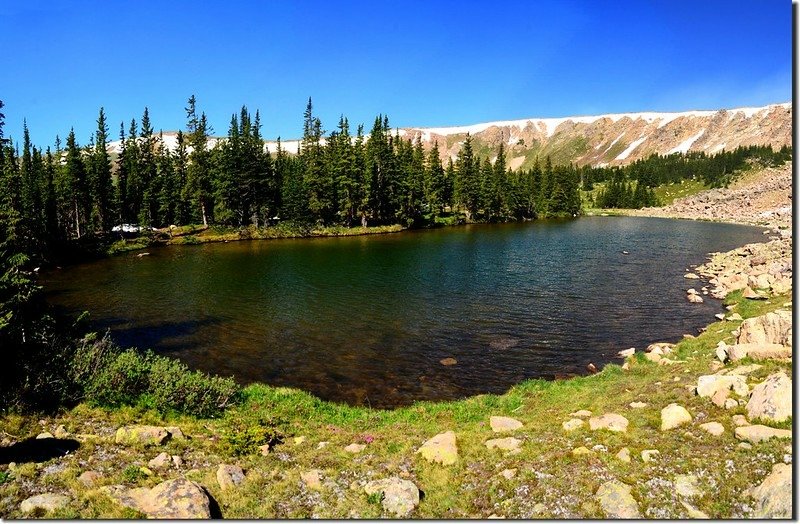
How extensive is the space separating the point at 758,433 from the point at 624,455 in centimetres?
291

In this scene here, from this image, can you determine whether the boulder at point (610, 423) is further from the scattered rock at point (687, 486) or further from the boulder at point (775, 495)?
the boulder at point (775, 495)

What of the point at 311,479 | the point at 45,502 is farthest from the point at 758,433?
the point at 45,502

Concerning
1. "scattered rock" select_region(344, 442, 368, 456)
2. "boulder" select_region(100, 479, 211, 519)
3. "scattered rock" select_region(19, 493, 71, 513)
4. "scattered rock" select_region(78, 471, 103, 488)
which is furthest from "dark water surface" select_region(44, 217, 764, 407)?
"scattered rock" select_region(19, 493, 71, 513)

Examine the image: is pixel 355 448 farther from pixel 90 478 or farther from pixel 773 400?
pixel 773 400

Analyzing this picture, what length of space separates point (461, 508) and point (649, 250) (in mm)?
62721

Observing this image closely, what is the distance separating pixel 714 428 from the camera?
11.0 metres

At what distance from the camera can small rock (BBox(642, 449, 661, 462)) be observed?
1027 cm

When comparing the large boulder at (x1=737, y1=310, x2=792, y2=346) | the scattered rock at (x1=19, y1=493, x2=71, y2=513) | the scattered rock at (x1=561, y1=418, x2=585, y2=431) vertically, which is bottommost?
the scattered rock at (x1=561, y1=418, x2=585, y2=431)

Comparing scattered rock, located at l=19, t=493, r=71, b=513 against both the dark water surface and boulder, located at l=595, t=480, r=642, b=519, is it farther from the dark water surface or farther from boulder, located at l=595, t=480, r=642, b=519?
the dark water surface

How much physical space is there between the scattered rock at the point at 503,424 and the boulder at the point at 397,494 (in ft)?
13.6

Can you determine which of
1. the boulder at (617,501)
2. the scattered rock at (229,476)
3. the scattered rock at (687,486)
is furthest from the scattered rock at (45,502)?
the scattered rock at (687,486)

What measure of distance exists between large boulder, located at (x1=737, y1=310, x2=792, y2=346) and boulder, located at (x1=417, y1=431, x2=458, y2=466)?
11.1 metres

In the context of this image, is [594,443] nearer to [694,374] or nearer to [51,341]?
[694,374]

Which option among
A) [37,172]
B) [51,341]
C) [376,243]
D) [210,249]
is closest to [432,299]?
[51,341]
